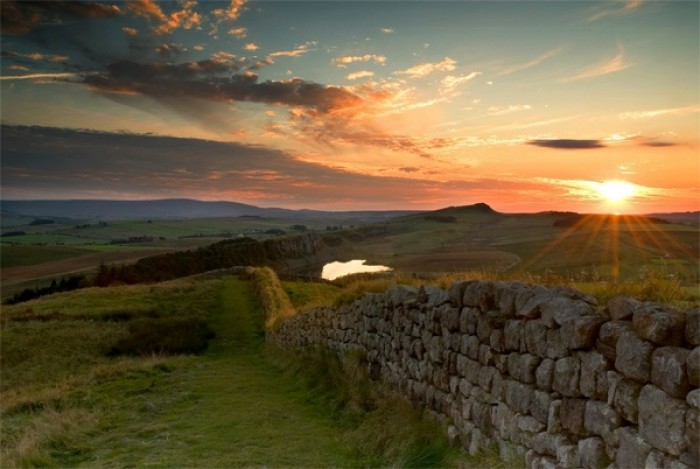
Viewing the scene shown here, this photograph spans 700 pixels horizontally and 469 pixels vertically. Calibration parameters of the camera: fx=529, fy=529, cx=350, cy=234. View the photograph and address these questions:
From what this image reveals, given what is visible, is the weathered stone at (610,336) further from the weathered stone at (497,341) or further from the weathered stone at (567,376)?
the weathered stone at (497,341)

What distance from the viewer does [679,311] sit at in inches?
164

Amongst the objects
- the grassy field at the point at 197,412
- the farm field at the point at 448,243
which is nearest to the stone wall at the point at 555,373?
the grassy field at the point at 197,412

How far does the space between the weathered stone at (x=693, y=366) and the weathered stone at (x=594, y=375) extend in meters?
0.88

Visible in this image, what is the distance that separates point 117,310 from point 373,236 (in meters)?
83.5

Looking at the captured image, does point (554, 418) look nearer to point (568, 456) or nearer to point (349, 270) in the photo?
point (568, 456)

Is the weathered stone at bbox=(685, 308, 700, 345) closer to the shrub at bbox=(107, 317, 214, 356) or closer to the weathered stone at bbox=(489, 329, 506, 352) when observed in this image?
the weathered stone at bbox=(489, 329, 506, 352)

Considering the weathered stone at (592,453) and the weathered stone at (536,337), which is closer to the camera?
the weathered stone at (592,453)

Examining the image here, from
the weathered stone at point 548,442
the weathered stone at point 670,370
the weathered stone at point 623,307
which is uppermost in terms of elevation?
the weathered stone at point 623,307

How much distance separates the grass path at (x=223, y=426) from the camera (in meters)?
8.54

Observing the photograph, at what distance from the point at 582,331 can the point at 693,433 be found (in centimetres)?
131

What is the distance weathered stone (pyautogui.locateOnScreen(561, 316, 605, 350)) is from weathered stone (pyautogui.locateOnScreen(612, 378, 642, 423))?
20.3 inches

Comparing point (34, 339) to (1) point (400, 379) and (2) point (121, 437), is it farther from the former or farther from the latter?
(1) point (400, 379)

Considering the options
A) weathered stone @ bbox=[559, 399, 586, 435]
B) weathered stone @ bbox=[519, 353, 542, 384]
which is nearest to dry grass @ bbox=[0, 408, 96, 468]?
weathered stone @ bbox=[519, 353, 542, 384]

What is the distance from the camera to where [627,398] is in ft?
14.3
